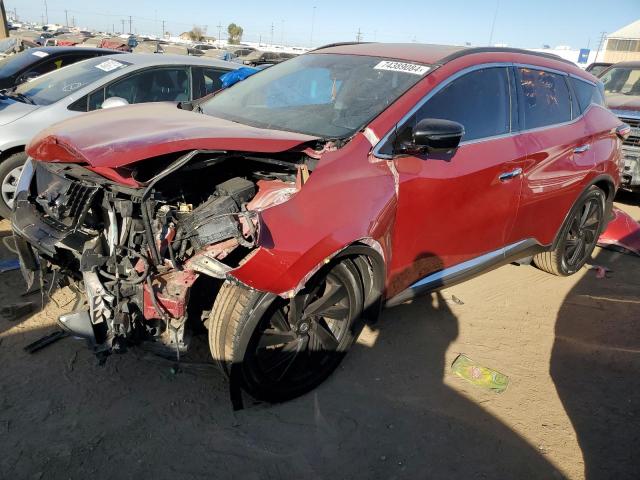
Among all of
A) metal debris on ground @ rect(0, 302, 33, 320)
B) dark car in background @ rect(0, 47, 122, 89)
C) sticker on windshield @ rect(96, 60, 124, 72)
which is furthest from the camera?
dark car in background @ rect(0, 47, 122, 89)

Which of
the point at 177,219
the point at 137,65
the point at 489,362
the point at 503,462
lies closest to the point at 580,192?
the point at 489,362

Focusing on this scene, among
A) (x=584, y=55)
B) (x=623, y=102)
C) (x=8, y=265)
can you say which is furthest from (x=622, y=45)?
(x=8, y=265)

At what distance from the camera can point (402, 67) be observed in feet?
10.6

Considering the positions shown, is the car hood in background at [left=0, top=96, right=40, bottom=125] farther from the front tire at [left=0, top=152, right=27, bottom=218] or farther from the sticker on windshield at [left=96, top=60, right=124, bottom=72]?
the sticker on windshield at [left=96, top=60, right=124, bottom=72]

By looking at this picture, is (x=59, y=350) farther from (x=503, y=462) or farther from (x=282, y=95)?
(x=503, y=462)

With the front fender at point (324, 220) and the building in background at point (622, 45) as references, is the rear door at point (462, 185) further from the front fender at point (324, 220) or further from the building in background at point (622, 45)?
the building in background at point (622, 45)

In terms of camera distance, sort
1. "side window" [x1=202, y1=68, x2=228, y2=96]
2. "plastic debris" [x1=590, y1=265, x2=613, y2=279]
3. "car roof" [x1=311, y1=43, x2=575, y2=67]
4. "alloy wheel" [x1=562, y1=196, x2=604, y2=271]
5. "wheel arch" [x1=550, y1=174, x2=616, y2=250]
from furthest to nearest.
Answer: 1. "side window" [x1=202, y1=68, x2=228, y2=96]
2. "plastic debris" [x1=590, y1=265, x2=613, y2=279]
3. "alloy wheel" [x1=562, y1=196, x2=604, y2=271]
4. "wheel arch" [x1=550, y1=174, x2=616, y2=250]
5. "car roof" [x1=311, y1=43, x2=575, y2=67]

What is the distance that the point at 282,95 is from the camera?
11.9 ft

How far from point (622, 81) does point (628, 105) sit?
1943 millimetres

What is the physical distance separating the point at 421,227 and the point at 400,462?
129 cm

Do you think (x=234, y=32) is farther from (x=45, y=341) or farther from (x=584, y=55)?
(x=45, y=341)

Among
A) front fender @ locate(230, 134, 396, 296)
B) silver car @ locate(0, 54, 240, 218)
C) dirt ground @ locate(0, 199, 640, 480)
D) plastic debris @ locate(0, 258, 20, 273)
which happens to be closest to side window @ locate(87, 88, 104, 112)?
silver car @ locate(0, 54, 240, 218)

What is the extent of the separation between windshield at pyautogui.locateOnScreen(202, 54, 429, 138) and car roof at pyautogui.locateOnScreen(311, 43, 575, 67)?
0.29 feet

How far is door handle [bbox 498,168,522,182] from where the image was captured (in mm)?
3363
